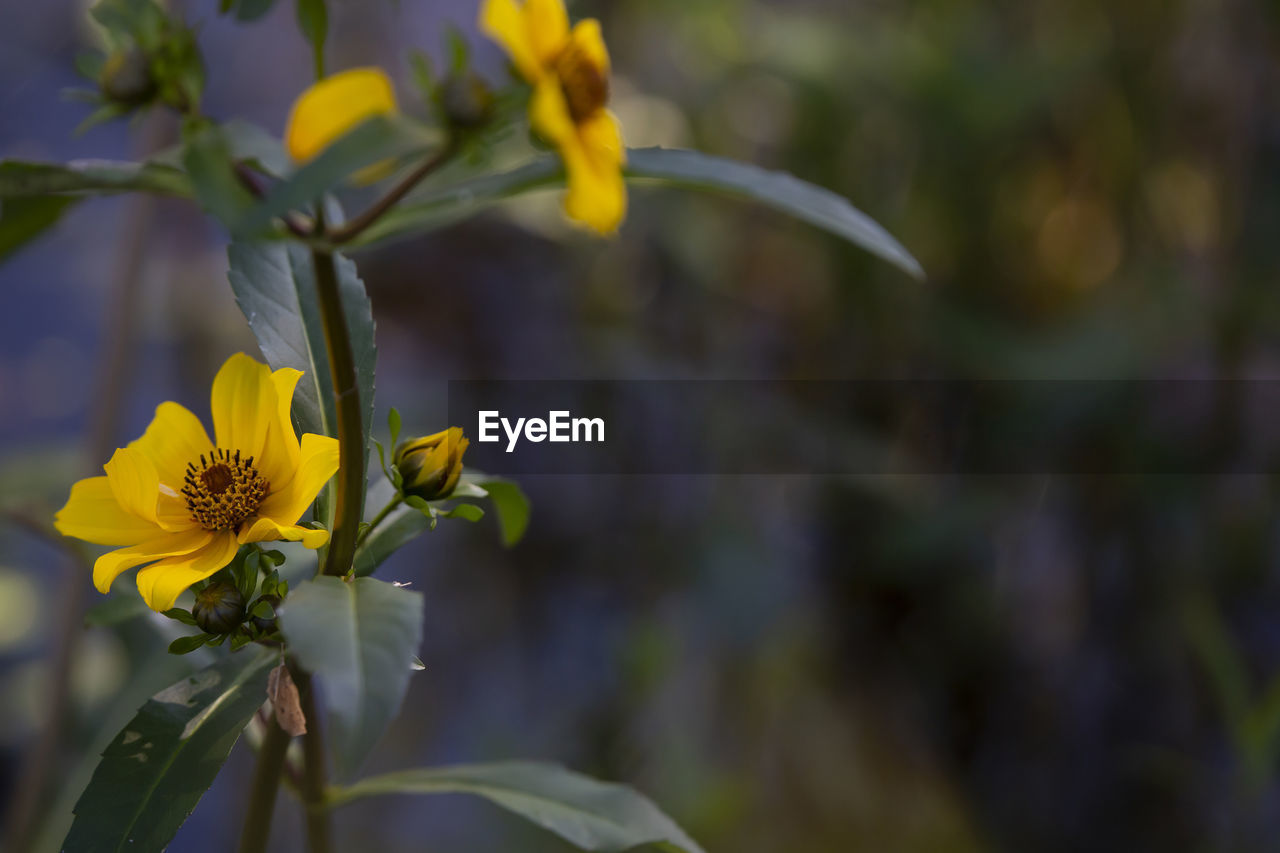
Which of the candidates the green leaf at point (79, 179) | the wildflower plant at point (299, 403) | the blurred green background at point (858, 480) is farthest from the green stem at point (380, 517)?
the blurred green background at point (858, 480)

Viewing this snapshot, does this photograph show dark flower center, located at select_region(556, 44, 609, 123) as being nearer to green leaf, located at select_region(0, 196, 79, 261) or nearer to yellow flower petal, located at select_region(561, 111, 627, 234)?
yellow flower petal, located at select_region(561, 111, 627, 234)

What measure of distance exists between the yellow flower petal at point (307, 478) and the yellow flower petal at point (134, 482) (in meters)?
0.03

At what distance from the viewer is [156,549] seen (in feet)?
0.88

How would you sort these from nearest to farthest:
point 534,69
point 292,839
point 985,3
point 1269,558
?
point 534,69 < point 292,839 < point 1269,558 < point 985,3

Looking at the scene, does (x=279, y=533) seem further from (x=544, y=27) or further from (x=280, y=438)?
(x=544, y=27)

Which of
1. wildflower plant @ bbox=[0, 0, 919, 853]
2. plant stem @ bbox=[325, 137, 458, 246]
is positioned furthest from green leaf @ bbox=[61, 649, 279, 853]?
plant stem @ bbox=[325, 137, 458, 246]

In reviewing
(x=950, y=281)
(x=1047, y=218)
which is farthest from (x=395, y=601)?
(x=1047, y=218)

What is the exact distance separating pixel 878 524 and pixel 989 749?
1.09 feet

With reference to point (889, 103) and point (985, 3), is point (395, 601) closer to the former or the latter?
point (889, 103)

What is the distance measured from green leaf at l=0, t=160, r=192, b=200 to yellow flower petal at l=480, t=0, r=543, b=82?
96 mm

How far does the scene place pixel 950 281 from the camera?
4.48ft

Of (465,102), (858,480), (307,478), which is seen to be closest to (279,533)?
(307,478)

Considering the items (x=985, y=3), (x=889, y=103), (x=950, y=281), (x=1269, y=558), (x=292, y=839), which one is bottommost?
(x=292, y=839)

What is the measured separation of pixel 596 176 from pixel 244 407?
0.44 ft
